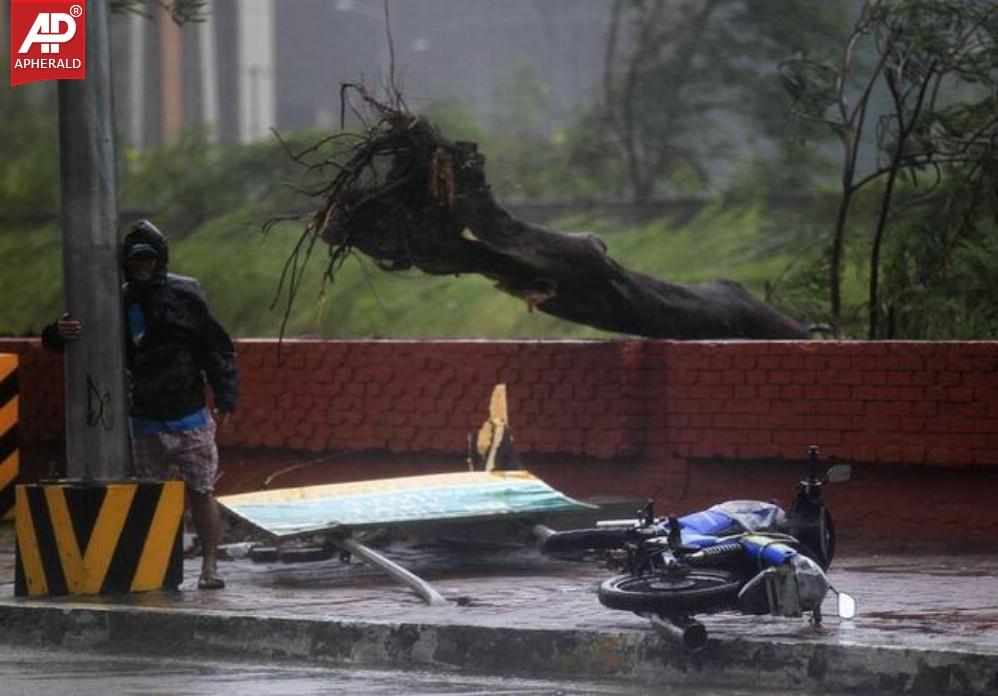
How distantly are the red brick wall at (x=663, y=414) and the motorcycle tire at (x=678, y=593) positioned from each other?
3.73 metres

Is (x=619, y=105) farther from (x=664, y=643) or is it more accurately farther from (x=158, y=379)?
(x=664, y=643)

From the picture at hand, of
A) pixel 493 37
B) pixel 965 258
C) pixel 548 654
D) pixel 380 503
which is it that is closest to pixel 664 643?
pixel 548 654

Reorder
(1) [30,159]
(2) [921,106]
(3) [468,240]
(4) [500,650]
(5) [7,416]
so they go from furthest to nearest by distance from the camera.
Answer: (1) [30,159] → (2) [921,106] → (5) [7,416] → (3) [468,240] → (4) [500,650]

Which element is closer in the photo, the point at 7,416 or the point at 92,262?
the point at 92,262

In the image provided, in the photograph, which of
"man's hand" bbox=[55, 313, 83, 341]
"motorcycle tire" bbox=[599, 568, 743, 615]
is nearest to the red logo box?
"man's hand" bbox=[55, 313, 83, 341]

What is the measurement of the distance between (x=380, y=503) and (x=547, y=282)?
2167 millimetres

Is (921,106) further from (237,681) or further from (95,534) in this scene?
(237,681)

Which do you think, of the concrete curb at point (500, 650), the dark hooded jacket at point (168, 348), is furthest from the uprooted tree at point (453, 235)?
the concrete curb at point (500, 650)

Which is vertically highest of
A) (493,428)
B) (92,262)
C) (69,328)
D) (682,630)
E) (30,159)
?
(30,159)

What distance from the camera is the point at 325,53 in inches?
912

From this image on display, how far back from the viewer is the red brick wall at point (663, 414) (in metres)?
11.3

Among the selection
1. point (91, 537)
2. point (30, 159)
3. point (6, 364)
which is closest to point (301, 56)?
point (30, 159)

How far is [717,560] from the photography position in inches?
311

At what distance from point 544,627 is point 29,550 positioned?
277cm
